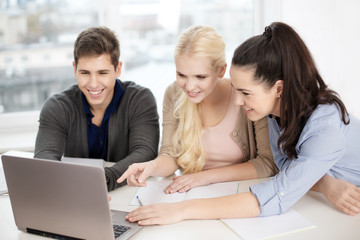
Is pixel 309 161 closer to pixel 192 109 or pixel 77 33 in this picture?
pixel 192 109

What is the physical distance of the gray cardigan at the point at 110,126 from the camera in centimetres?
173

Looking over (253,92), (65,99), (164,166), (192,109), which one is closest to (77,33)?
(65,99)

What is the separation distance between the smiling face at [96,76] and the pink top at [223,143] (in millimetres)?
485

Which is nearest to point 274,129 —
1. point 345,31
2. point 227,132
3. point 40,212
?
point 227,132

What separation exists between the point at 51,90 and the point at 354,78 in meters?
2.04

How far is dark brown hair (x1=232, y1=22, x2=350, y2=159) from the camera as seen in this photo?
1.21 m

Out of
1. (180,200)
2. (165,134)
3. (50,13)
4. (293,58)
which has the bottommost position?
(180,200)

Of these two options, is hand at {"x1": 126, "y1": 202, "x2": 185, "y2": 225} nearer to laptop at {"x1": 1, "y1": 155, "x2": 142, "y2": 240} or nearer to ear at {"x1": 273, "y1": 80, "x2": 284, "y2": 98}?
laptop at {"x1": 1, "y1": 155, "x2": 142, "y2": 240}

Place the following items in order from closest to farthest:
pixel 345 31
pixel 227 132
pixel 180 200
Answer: pixel 180 200
pixel 227 132
pixel 345 31

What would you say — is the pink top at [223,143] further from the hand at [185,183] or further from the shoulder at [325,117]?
the shoulder at [325,117]

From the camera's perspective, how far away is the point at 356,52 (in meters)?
2.57

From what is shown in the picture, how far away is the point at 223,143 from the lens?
66.1 inches

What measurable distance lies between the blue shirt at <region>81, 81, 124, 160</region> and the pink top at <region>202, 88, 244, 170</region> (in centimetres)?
46

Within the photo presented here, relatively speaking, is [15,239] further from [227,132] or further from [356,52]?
[356,52]
